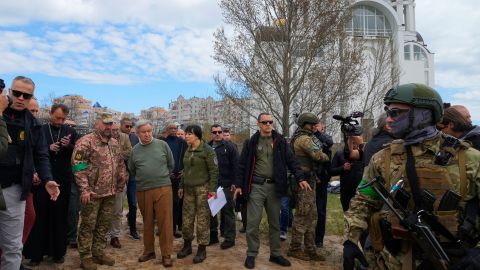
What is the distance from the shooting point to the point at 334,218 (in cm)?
865

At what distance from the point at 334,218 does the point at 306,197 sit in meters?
3.69

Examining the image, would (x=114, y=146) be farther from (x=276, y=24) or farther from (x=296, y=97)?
(x=296, y=97)

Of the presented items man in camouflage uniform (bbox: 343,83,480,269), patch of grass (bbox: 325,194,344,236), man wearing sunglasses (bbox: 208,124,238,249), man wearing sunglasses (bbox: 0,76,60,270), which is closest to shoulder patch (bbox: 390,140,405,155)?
man in camouflage uniform (bbox: 343,83,480,269)

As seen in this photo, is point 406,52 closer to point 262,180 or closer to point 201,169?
point 262,180

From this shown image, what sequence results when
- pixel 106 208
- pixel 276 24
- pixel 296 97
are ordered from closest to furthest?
pixel 106 208 → pixel 276 24 → pixel 296 97

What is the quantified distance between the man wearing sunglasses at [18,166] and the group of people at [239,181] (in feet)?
0.03

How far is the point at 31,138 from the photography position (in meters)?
3.70

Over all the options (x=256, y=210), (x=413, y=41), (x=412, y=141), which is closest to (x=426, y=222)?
(x=412, y=141)

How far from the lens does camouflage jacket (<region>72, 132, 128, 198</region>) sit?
4.73m

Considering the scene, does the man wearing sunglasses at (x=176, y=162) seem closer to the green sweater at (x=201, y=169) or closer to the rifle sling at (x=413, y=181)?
the green sweater at (x=201, y=169)

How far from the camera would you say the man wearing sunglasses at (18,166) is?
3293 mm

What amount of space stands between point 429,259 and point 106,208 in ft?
13.4

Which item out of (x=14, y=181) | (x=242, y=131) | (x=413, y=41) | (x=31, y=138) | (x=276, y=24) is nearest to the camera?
(x=14, y=181)

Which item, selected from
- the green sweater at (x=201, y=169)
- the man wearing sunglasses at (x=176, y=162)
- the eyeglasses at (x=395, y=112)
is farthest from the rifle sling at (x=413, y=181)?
the man wearing sunglasses at (x=176, y=162)
